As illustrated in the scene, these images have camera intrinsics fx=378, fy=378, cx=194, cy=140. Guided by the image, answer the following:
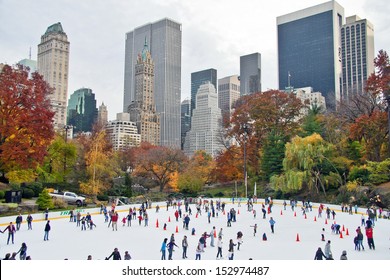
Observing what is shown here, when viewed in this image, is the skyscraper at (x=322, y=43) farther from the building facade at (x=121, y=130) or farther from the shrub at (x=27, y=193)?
the shrub at (x=27, y=193)

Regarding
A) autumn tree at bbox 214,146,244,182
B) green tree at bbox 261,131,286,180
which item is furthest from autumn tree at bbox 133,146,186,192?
green tree at bbox 261,131,286,180

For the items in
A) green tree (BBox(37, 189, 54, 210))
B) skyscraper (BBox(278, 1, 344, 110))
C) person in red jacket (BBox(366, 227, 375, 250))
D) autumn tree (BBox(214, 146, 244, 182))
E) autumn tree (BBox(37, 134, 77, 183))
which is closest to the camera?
Result: person in red jacket (BBox(366, 227, 375, 250))

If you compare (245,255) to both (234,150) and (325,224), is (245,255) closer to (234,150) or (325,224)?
(325,224)

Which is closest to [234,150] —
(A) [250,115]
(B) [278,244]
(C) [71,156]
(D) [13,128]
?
(A) [250,115]

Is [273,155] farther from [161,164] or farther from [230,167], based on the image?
[161,164]

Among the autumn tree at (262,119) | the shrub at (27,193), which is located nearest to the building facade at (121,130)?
the autumn tree at (262,119)

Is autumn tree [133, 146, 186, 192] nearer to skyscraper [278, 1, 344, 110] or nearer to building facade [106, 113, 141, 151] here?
building facade [106, 113, 141, 151]

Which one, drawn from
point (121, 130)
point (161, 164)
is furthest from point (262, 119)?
point (121, 130)
